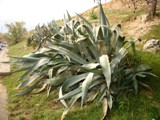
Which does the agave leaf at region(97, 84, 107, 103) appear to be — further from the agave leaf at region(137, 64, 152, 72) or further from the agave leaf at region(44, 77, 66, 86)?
the agave leaf at region(44, 77, 66, 86)

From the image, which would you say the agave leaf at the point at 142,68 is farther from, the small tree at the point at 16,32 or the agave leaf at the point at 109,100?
the small tree at the point at 16,32

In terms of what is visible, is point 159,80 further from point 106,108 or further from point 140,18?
point 140,18

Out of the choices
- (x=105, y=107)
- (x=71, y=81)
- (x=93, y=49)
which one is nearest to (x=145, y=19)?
(x=93, y=49)

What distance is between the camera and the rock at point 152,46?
7266 mm

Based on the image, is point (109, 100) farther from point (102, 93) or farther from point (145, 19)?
point (145, 19)

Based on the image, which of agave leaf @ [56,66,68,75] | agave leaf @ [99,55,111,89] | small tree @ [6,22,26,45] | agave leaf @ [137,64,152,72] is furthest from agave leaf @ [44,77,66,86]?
small tree @ [6,22,26,45]

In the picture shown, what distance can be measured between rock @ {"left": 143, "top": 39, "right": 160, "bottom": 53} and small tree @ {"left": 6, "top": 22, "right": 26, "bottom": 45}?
58.4 ft

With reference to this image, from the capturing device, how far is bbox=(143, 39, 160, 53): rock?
23.8 feet

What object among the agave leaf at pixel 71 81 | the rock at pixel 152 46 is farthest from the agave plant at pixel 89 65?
the rock at pixel 152 46

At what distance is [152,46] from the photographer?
7406mm

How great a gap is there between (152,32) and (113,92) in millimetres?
4255

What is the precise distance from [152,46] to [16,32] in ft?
60.4

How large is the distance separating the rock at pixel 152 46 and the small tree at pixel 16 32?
58.4 ft

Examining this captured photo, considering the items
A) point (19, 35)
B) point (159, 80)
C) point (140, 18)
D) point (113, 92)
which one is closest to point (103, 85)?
point (113, 92)
